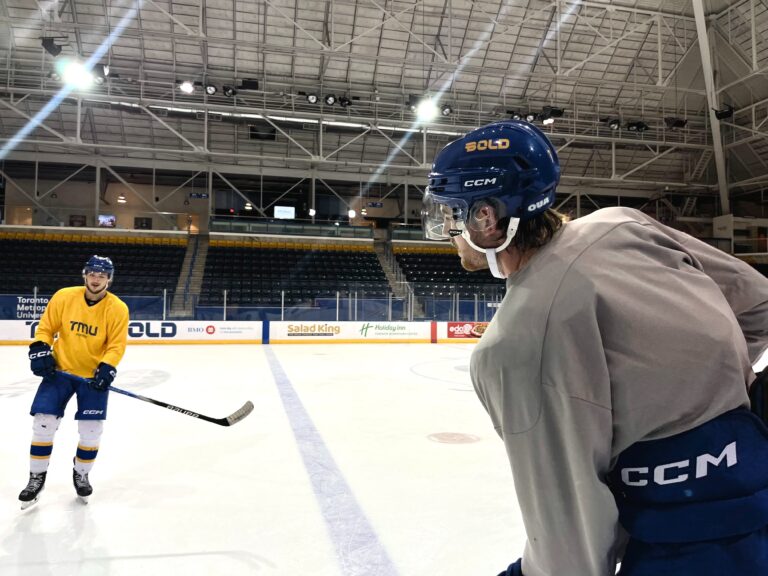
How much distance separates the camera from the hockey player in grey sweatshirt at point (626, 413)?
796mm

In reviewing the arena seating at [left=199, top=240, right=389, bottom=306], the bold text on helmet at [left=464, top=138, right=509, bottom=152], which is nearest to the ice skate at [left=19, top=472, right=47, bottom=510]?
the bold text on helmet at [left=464, top=138, right=509, bottom=152]

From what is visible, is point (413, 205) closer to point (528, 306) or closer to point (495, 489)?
point (495, 489)

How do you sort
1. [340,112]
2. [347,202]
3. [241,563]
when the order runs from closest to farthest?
1. [241,563]
2. [340,112]
3. [347,202]

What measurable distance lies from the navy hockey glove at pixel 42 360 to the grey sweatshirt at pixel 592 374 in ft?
10.8

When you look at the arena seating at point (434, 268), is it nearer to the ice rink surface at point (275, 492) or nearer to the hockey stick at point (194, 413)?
the ice rink surface at point (275, 492)

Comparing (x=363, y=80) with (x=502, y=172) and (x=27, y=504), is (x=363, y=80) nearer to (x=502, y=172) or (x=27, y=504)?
(x=27, y=504)

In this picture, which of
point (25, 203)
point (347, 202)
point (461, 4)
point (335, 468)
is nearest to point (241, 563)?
point (335, 468)

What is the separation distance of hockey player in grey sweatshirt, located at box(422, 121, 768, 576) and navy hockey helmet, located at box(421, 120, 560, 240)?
15cm

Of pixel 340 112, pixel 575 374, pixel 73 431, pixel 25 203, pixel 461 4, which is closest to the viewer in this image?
pixel 575 374

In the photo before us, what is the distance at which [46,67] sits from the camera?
690 inches

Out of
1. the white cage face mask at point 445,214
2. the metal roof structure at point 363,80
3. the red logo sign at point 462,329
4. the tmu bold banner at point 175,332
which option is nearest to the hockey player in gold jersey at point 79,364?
the white cage face mask at point 445,214

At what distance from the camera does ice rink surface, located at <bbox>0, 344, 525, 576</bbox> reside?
2.50m

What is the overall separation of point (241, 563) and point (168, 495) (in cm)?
112

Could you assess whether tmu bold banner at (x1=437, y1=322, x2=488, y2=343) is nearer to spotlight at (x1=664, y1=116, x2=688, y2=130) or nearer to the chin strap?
spotlight at (x1=664, y1=116, x2=688, y2=130)
